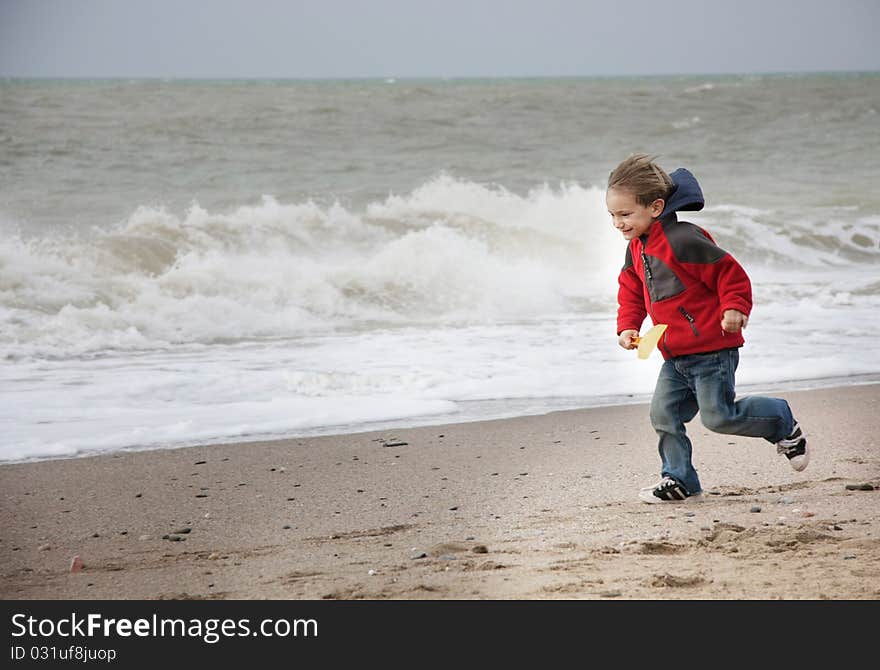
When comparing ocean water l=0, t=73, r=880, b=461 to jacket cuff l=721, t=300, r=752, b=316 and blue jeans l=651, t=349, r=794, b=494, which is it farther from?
jacket cuff l=721, t=300, r=752, b=316

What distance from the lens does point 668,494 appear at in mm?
3301

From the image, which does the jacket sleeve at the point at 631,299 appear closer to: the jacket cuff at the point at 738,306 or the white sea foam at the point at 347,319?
the jacket cuff at the point at 738,306

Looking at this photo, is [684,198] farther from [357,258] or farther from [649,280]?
[357,258]

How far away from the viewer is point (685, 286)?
3150 mm

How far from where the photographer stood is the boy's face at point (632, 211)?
10.4ft

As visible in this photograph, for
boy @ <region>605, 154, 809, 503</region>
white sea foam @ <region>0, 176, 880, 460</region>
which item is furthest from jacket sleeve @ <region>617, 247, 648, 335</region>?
white sea foam @ <region>0, 176, 880, 460</region>

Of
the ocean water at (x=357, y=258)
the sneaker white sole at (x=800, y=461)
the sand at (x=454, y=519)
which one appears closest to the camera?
the sand at (x=454, y=519)

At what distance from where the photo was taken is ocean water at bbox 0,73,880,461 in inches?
209

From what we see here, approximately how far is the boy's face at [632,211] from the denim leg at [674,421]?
475 millimetres

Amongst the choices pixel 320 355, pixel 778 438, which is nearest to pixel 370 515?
pixel 778 438

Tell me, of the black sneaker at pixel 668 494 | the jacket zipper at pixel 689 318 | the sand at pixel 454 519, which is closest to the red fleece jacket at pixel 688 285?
the jacket zipper at pixel 689 318

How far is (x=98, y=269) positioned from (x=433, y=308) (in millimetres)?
3104

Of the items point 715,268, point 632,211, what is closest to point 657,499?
point 715,268

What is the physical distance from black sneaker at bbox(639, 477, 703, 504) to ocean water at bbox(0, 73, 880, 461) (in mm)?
1645
